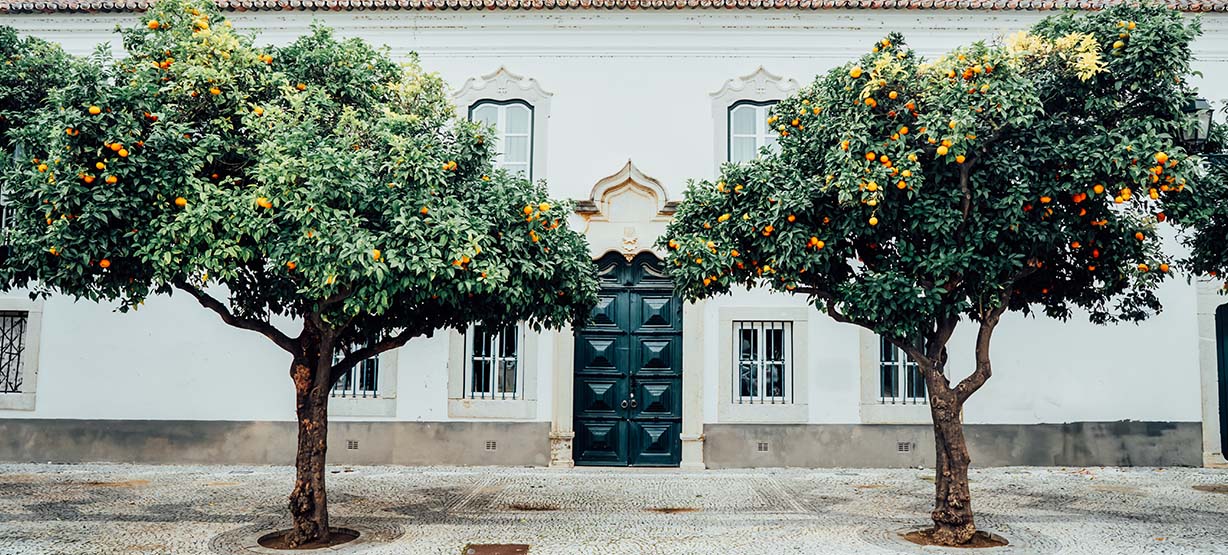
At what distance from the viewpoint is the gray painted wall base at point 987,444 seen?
1188 cm

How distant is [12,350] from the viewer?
12266mm

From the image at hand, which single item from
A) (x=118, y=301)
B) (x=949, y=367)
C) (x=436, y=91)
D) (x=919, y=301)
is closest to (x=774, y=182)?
(x=919, y=301)

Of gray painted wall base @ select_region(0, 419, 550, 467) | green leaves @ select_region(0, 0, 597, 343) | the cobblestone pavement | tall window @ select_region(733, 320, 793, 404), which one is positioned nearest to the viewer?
green leaves @ select_region(0, 0, 597, 343)

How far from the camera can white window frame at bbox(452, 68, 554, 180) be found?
40.2 ft

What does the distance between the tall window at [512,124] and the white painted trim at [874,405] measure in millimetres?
4956

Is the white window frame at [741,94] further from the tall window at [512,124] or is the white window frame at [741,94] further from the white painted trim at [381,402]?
the white painted trim at [381,402]

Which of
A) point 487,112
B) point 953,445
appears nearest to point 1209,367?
point 953,445

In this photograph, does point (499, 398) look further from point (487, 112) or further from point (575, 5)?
point (575, 5)

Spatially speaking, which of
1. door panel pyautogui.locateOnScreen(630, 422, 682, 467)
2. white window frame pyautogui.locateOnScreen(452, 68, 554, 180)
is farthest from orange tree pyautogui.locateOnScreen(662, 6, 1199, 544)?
white window frame pyautogui.locateOnScreen(452, 68, 554, 180)

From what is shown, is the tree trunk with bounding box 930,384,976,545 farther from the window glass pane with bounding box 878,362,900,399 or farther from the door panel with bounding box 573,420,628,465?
the door panel with bounding box 573,420,628,465

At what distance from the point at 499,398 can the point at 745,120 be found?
4836mm

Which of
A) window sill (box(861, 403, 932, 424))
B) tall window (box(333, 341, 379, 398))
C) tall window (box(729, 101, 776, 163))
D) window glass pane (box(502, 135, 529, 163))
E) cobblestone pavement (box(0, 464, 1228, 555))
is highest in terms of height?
tall window (box(729, 101, 776, 163))

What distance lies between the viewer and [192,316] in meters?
12.1

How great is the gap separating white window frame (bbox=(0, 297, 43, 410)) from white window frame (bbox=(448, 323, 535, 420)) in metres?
5.35
